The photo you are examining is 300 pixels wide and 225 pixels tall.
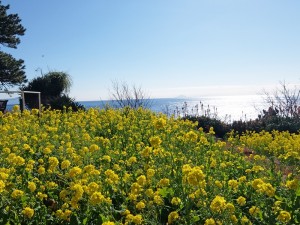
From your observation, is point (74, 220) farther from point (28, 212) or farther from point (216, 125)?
point (216, 125)

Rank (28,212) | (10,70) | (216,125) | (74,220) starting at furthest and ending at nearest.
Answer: (10,70) < (216,125) < (74,220) < (28,212)

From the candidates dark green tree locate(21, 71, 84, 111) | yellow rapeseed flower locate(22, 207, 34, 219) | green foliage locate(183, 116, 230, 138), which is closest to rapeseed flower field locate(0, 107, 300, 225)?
yellow rapeseed flower locate(22, 207, 34, 219)

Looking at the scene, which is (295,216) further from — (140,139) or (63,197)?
(140,139)

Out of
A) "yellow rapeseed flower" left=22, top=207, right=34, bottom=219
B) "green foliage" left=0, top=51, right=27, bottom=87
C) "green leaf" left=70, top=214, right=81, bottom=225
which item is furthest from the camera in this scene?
"green foliage" left=0, top=51, right=27, bottom=87

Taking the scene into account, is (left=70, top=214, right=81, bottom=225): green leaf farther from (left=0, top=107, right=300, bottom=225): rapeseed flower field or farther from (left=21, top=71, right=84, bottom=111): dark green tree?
(left=21, top=71, right=84, bottom=111): dark green tree

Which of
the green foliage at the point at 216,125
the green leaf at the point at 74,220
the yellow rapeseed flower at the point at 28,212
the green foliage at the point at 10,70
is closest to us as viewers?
the yellow rapeseed flower at the point at 28,212

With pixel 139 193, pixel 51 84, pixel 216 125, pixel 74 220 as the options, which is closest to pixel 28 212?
pixel 74 220

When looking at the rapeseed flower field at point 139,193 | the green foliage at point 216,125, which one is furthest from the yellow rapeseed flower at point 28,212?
the green foliage at point 216,125

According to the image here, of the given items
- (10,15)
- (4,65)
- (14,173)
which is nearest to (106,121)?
(14,173)

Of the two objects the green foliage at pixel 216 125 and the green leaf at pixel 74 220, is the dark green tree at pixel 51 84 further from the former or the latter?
the green leaf at pixel 74 220

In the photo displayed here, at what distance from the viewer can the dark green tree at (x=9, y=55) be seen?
69.3 feet

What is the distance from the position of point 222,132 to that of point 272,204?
9800 mm

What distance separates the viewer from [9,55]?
21453 millimetres

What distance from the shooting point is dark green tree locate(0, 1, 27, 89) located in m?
21.1
